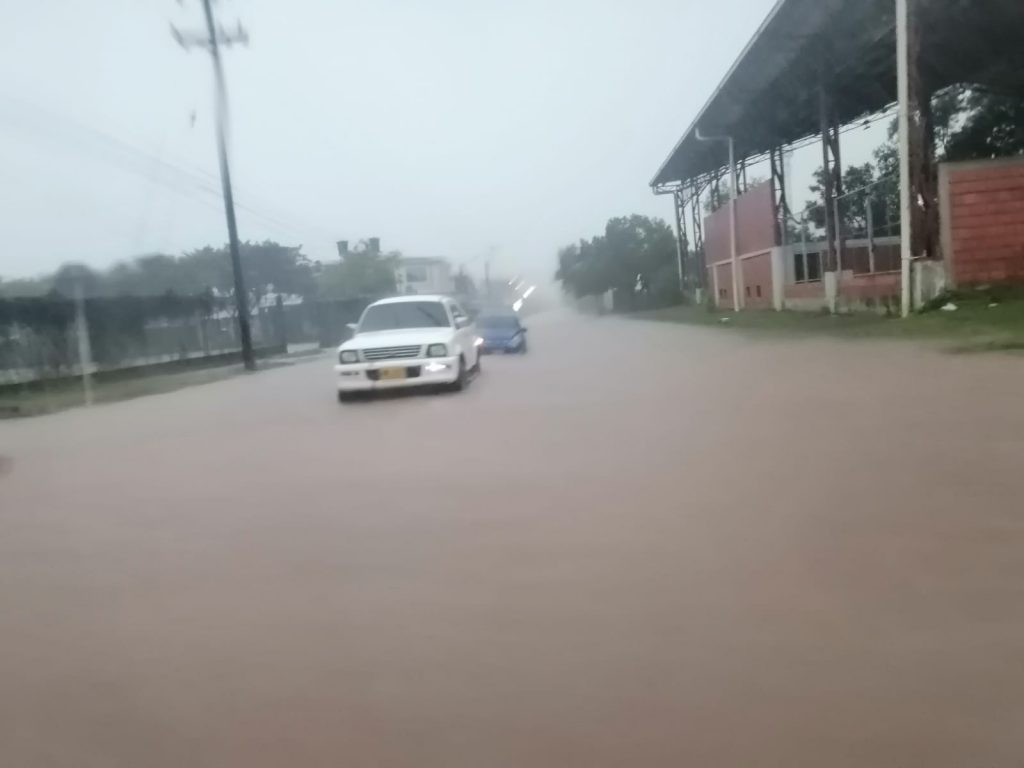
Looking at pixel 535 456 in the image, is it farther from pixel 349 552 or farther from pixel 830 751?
pixel 830 751

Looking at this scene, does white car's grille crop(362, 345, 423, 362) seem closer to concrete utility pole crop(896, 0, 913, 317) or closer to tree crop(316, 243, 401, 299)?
concrete utility pole crop(896, 0, 913, 317)

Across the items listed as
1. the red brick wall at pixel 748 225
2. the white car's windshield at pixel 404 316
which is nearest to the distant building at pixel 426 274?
the red brick wall at pixel 748 225

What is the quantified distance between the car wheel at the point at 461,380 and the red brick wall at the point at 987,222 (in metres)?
10.6

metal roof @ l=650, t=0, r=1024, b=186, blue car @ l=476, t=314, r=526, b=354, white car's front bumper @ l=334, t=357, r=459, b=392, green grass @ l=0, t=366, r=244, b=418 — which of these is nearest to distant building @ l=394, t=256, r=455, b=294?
metal roof @ l=650, t=0, r=1024, b=186

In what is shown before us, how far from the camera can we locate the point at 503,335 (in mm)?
25859

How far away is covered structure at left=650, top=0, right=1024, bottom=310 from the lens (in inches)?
783

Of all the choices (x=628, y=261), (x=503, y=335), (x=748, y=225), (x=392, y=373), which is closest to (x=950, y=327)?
(x=392, y=373)

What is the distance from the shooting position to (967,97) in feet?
126

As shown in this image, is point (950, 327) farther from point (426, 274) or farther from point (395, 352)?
point (426, 274)

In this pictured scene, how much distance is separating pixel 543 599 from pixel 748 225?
36.5 meters

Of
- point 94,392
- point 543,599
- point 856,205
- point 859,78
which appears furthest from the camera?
point 856,205

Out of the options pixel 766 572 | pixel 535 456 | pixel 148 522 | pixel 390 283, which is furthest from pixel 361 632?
pixel 390 283

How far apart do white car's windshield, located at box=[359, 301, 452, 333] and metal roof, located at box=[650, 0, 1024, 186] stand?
11.9 metres

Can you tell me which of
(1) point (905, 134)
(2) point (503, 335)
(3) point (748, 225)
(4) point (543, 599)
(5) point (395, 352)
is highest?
(1) point (905, 134)
